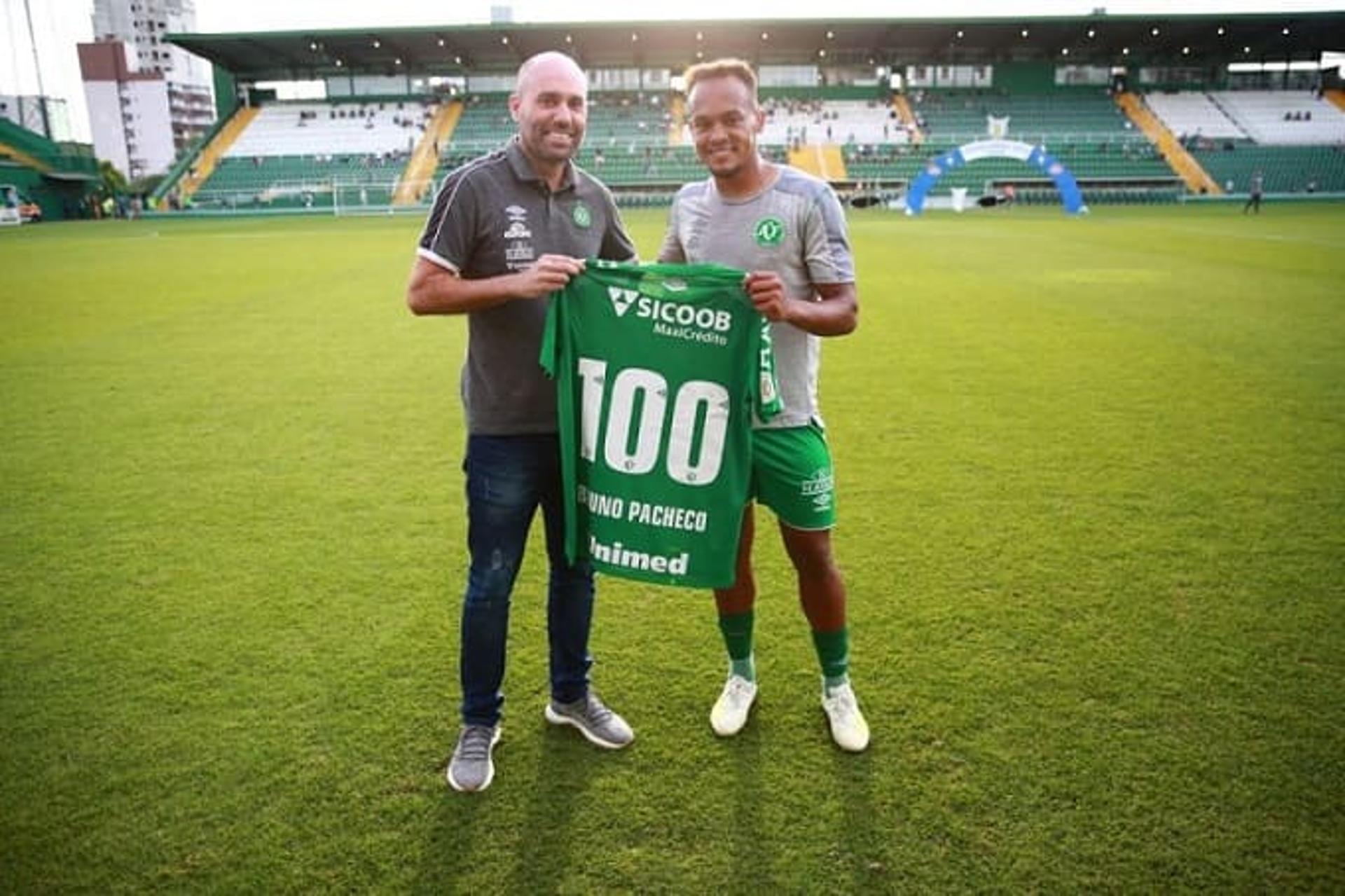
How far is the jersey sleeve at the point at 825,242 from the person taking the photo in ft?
8.80

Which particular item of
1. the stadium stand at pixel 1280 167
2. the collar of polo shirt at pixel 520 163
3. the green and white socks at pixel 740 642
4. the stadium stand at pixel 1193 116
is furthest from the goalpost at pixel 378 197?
the green and white socks at pixel 740 642

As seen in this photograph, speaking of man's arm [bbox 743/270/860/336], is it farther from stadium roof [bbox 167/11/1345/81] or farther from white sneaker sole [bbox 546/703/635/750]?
stadium roof [bbox 167/11/1345/81]

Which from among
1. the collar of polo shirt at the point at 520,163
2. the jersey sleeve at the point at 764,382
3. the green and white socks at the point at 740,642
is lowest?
the green and white socks at the point at 740,642

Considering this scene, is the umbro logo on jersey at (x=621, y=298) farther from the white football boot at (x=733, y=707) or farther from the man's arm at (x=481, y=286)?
the white football boot at (x=733, y=707)

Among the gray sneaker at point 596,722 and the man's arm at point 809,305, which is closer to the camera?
the man's arm at point 809,305

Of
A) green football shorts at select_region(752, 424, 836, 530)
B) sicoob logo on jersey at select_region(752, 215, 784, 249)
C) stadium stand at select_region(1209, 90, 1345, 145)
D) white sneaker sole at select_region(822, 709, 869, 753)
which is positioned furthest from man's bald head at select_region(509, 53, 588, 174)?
stadium stand at select_region(1209, 90, 1345, 145)

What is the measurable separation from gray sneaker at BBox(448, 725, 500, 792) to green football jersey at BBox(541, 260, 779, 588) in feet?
2.19

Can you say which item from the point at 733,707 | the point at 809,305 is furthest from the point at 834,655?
the point at 809,305

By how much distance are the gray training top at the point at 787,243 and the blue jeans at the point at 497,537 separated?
0.73 m

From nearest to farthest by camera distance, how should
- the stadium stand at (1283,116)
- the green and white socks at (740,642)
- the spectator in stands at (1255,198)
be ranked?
the green and white socks at (740,642), the spectator in stands at (1255,198), the stadium stand at (1283,116)

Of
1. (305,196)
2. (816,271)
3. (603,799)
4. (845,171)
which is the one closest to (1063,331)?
(816,271)

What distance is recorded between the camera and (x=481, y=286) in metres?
2.51

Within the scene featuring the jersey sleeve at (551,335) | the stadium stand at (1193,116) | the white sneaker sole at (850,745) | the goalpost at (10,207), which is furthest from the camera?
the stadium stand at (1193,116)

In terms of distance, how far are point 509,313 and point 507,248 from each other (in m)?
0.19
